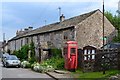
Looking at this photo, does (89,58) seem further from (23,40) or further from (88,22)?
(23,40)

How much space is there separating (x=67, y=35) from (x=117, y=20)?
26871 mm

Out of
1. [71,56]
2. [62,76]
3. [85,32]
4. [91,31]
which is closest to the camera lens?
[62,76]

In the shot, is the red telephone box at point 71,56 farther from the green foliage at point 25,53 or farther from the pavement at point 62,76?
the green foliage at point 25,53

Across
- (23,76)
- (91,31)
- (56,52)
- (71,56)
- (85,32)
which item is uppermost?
(91,31)

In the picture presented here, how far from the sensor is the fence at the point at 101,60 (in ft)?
58.9

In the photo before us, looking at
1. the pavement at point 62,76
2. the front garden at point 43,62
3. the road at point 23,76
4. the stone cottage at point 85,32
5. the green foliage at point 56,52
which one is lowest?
the road at point 23,76

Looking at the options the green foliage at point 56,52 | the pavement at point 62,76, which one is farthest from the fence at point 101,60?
the green foliage at point 56,52

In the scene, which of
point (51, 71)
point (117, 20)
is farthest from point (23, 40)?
point (51, 71)

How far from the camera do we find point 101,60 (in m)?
18.8

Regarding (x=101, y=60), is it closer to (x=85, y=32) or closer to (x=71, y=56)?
(x=71, y=56)

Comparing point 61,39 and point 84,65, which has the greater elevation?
point 61,39

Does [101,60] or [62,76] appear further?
[62,76]

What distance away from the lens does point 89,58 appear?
20312mm

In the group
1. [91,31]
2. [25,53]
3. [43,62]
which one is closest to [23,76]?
[43,62]
